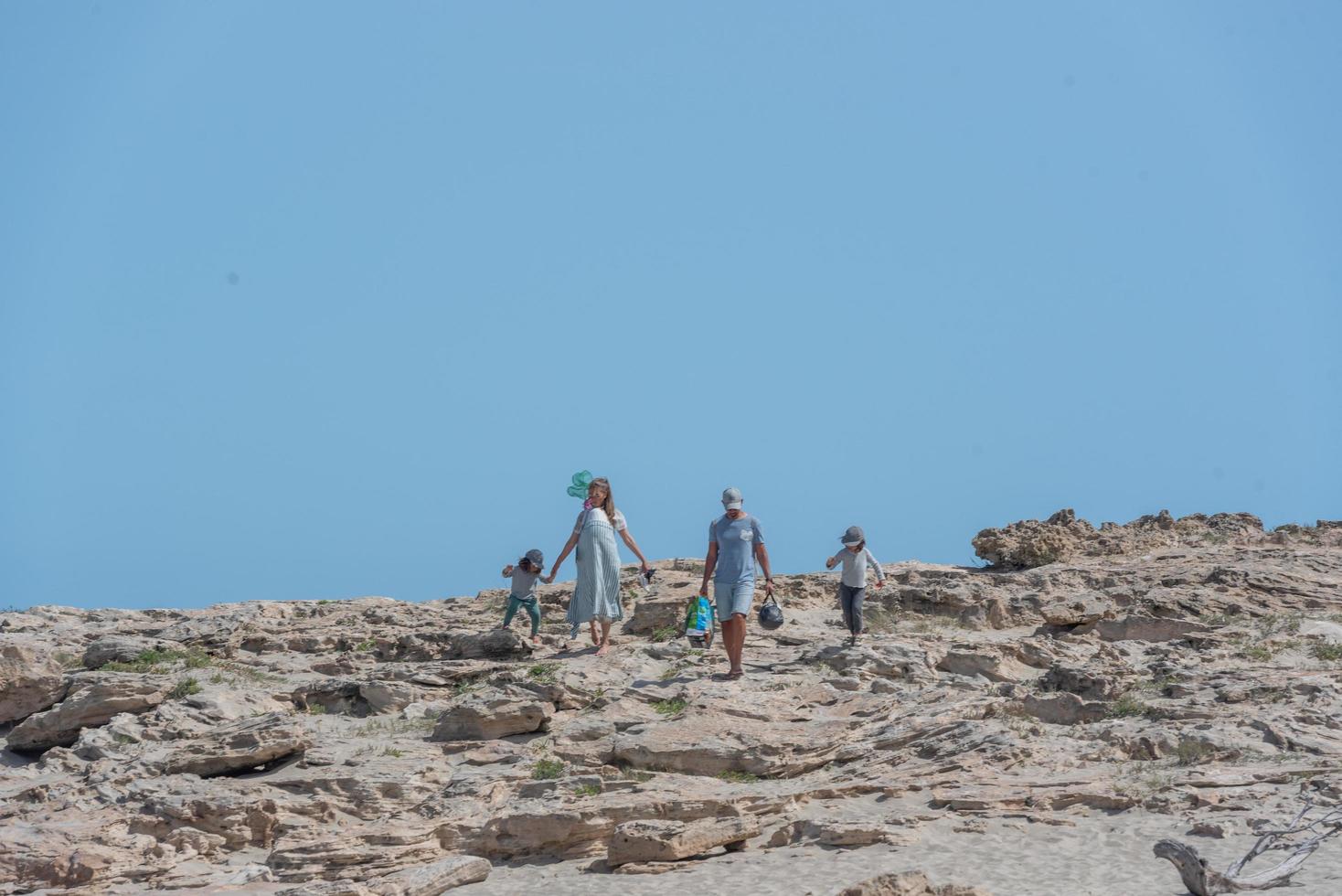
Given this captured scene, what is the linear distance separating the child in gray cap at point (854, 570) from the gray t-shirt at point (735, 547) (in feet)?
6.23

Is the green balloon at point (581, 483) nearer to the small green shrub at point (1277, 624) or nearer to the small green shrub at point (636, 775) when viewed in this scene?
the small green shrub at point (636, 775)

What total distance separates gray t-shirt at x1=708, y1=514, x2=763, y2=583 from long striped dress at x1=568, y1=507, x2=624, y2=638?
160 cm

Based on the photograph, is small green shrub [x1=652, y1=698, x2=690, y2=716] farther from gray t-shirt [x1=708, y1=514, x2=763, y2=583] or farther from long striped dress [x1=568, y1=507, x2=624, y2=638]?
long striped dress [x1=568, y1=507, x2=624, y2=638]

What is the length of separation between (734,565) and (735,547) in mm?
183

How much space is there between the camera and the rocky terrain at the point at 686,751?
10.0 metres

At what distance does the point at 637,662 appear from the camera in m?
14.7

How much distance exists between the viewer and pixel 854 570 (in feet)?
50.3

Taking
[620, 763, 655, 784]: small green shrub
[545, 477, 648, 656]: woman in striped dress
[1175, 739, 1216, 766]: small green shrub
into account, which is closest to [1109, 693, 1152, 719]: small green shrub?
[1175, 739, 1216, 766]: small green shrub

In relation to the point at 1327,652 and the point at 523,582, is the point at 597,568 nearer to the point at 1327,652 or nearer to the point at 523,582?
the point at 523,582

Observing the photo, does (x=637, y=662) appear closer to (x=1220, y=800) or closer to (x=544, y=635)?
(x=544, y=635)

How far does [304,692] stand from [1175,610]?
10.2 metres

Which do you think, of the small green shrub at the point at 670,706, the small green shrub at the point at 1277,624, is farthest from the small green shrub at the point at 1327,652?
the small green shrub at the point at 670,706

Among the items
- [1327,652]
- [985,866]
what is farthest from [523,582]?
[1327,652]

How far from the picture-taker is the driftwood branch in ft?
26.9
